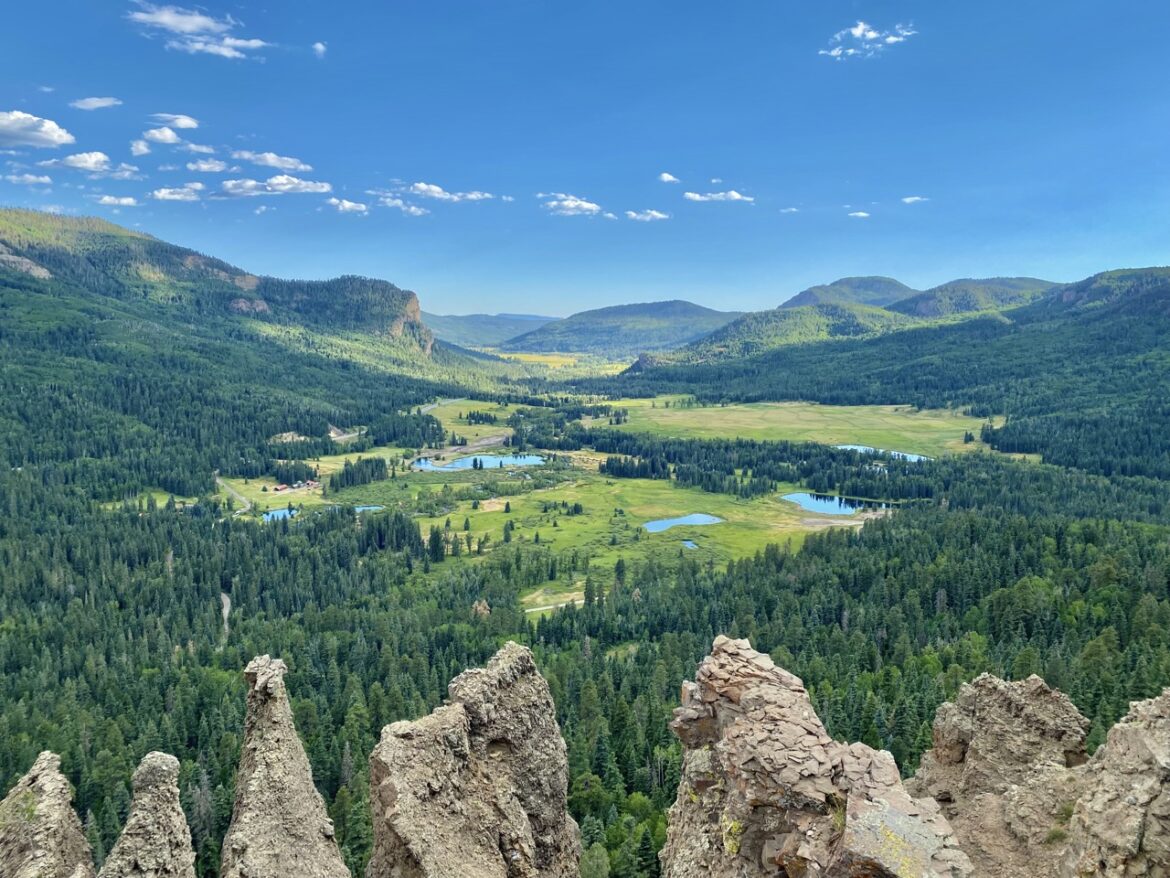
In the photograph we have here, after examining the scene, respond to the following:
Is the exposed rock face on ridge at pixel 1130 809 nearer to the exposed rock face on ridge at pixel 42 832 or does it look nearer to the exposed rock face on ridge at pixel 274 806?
the exposed rock face on ridge at pixel 274 806

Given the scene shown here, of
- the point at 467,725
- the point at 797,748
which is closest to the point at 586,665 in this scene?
the point at 467,725

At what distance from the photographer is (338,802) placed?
70.6 metres

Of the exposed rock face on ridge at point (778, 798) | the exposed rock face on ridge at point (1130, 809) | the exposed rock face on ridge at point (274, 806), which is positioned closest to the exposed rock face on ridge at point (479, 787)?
the exposed rock face on ridge at point (274, 806)

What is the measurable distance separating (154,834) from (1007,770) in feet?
93.9

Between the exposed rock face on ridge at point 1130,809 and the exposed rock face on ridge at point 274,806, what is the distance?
21551 millimetres

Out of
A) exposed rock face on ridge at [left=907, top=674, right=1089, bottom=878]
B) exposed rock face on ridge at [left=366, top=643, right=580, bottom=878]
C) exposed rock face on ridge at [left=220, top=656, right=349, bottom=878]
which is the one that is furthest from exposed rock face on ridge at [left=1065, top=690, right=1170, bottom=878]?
exposed rock face on ridge at [left=220, top=656, right=349, bottom=878]

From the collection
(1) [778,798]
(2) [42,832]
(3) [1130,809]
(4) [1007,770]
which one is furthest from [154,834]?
(4) [1007,770]

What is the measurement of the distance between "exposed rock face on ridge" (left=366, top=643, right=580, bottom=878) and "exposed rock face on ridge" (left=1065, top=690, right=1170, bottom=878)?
53.1 ft

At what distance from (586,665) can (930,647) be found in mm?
41374

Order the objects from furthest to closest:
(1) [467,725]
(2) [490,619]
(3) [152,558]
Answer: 1. (3) [152,558]
2. (2) [490,619]
3. (1) [467,725]

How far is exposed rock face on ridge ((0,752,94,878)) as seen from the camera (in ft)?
82.2

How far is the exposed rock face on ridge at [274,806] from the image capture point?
25.2 m

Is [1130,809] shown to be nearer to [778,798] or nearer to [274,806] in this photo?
[778,798]

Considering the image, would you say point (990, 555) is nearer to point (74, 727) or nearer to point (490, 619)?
point (490, 619)
